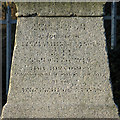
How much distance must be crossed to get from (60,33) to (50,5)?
11.8 inches

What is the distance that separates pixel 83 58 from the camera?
7.80 ft

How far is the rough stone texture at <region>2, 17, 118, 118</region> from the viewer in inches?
93.4

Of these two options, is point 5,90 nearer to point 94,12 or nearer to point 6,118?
point 6,118

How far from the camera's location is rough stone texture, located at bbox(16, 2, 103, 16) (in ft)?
7.86

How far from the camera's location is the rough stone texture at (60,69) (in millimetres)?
2371

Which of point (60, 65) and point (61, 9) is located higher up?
point (61, 9)

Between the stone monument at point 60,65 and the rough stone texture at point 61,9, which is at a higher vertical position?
the rough stone texture at point 61,9

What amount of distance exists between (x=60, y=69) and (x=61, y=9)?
60 centimetres

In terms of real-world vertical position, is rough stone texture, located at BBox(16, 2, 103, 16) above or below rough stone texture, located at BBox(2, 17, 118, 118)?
above

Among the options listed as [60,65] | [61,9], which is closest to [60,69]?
[60,65]

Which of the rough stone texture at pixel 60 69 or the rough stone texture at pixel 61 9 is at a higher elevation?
the rough stone texture at pixel 61 9

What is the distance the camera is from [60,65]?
237 cm

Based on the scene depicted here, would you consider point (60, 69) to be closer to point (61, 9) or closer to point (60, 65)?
point (60, 65)

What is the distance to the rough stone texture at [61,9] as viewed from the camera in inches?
94.3
